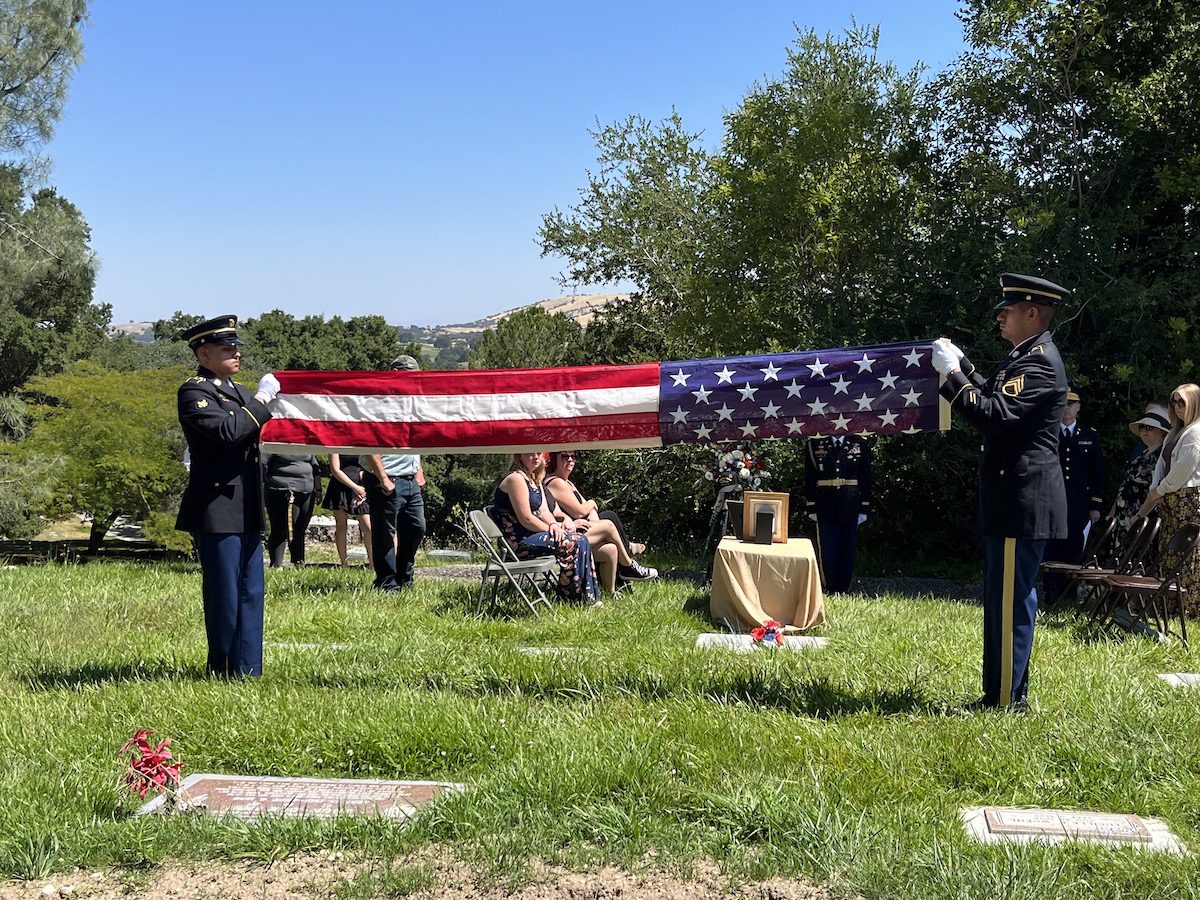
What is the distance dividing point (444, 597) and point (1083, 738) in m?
5.62

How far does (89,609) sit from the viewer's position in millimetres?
8422

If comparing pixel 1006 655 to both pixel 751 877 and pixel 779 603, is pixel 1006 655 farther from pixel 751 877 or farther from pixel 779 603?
pixel 779 603

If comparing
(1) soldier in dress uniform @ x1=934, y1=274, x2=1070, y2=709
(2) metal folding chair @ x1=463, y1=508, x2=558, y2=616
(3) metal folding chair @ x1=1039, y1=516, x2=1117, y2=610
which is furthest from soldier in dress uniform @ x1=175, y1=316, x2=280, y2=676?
(3) metal folding chair @ x1=1039, y1=516, x2=1117, y2=610

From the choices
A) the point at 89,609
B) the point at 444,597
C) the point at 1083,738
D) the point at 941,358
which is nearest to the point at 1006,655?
the point at 1083,738

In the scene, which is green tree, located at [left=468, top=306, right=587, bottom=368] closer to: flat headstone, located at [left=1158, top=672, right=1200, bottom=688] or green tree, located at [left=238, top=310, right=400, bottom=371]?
flat headstone, located at [left=1158, top=672, right=1200, bottom=688]

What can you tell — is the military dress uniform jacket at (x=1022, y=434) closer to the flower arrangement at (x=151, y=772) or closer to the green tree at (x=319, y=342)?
the flower arrangement at (x=151, y=772)

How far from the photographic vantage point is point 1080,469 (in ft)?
33.3

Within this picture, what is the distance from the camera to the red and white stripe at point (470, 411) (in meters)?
7.29

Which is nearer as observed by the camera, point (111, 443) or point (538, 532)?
point (538, 532)

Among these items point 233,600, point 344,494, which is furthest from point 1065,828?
point 344,494

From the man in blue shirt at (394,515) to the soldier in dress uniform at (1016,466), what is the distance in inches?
216

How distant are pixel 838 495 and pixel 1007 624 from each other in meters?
5.14

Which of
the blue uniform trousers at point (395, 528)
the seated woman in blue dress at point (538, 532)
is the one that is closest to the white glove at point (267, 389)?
the seated woman in blue dress at point (538, 532)

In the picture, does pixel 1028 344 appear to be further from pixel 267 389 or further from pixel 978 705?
pixel 267 389
